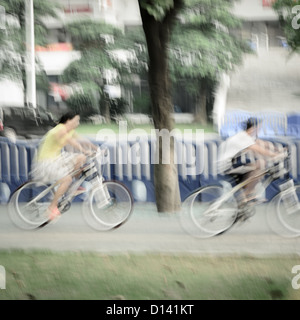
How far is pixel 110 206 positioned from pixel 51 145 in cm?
55

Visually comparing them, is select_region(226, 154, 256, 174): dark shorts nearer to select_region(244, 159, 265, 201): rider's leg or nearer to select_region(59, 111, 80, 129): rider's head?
select_region(244, 159, 265, 201): rider's leg

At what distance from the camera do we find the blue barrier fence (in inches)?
136

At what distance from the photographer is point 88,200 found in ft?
11.8

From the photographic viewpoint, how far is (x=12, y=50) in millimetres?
3494

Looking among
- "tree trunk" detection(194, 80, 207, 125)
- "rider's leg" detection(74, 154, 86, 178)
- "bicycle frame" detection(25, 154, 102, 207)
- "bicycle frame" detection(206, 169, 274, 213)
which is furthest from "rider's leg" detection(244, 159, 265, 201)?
"rider's leg" detection(74, 154, 86, 178)

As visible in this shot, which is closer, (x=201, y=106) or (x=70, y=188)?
(x=201, y=106)

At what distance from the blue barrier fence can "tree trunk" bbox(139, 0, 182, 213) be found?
0.05 metres

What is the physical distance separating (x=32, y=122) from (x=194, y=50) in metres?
1.13

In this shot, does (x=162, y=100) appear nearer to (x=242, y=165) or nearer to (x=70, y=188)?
(x=242, y=165)

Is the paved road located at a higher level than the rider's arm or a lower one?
lower

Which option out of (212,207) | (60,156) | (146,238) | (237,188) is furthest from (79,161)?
(237,188)

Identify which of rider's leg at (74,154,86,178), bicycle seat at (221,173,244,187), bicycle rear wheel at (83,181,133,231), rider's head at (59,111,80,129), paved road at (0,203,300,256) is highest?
rider's head at (59,111,80,129)
